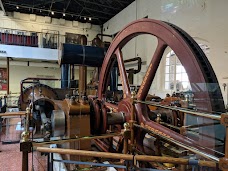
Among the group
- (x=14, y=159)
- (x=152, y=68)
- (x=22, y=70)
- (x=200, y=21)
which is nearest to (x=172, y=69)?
(x=200, y=21)

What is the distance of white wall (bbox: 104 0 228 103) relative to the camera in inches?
172

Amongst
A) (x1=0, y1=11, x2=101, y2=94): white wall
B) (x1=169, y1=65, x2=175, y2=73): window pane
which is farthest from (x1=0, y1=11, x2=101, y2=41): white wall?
(x1=169, y1=65, x2=175, y2=73): window pane

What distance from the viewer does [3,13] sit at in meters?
9.55

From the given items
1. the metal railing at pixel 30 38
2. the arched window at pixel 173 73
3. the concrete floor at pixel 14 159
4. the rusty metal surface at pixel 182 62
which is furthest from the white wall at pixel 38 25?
A: the rusty metal surface at pixel 182 62

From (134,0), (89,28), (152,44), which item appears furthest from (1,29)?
(152,44)

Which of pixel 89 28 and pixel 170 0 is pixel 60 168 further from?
pixel 89 28

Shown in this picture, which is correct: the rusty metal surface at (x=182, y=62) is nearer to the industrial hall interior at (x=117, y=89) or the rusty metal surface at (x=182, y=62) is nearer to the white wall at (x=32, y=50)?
the industrial hall interior at (x=117, y=89)

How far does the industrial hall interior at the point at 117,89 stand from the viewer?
1242 millimetres

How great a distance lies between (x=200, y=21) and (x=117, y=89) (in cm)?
283

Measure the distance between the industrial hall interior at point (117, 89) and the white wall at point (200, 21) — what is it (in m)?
0.02

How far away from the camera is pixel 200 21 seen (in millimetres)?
4934

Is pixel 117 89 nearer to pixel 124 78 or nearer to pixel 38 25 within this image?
pixel 124 78

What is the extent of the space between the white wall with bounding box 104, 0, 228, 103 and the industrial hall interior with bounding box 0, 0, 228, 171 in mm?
24

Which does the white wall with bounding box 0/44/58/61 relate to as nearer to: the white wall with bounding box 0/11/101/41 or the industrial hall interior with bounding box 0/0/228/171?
the industrial hall interior with bounding box 0/0/228/171
